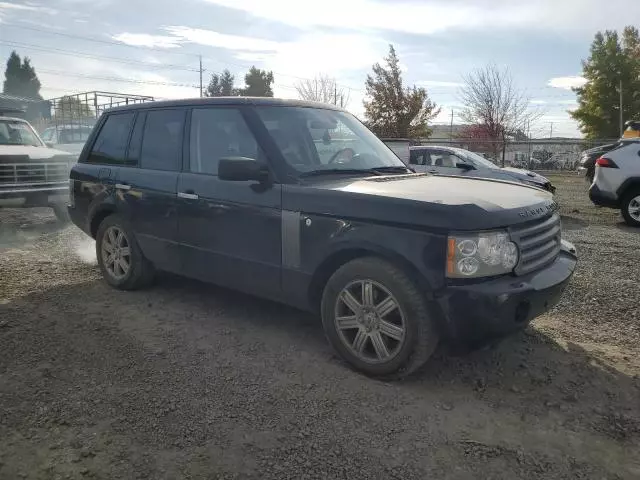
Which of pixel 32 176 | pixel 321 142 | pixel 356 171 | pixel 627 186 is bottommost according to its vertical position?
pixel 627 186

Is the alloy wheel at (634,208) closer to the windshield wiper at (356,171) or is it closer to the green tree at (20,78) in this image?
the windshield wiper at (356,171)

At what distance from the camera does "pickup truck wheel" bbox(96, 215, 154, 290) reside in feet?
17.4

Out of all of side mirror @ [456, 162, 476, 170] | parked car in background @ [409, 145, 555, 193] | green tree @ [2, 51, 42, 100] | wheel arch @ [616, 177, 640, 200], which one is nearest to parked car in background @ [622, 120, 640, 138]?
parked car in background @ [409, 145, 555, 193]

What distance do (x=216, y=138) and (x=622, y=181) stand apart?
8751 millimetres

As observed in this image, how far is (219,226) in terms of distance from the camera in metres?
4.32

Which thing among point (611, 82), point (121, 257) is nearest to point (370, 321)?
point (121, 257)

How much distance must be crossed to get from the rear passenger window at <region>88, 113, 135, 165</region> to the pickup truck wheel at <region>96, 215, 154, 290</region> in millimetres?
619

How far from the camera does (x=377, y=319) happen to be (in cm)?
349

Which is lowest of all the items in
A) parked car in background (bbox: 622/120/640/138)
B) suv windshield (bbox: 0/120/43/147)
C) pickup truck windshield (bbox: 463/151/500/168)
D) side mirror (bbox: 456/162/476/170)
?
side mirror (bbox: 456/162/476/170)

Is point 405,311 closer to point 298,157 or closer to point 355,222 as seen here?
point 355,222

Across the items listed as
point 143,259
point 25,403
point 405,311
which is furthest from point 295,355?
point 143,259

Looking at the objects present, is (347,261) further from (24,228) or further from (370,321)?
(24,228)

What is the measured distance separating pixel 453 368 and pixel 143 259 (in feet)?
10.3

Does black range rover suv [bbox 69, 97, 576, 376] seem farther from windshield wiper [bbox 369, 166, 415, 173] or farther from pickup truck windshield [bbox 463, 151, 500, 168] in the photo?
pickup truck windshield [bbox 463, 151, 500, 168]
